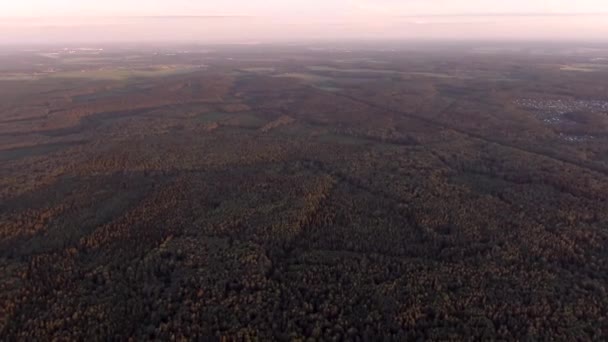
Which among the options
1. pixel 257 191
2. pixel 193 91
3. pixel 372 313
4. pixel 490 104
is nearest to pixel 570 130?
pixel 490 104

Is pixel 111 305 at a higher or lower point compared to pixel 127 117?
lower

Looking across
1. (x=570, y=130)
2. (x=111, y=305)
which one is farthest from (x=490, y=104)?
(x=111, y=305)

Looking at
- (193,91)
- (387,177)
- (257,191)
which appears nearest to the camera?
(257,191)

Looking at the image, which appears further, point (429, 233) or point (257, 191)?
point (257, 191)

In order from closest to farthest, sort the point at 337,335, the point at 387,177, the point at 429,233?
the point at 337,335 < the point at 429,233 < the point at 387,177

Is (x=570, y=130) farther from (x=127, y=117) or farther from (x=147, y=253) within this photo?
(x=127, y=117)

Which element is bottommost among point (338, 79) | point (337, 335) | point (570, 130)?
point (337, 335)
